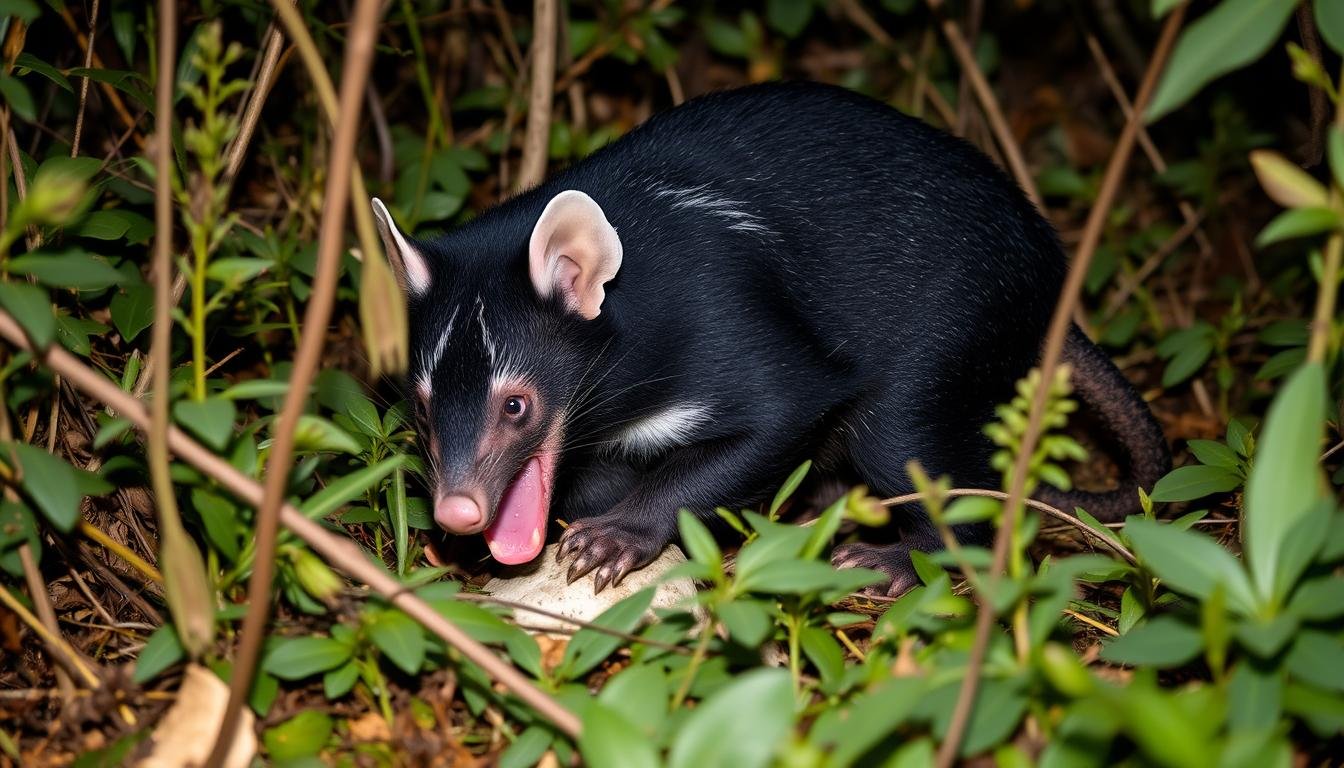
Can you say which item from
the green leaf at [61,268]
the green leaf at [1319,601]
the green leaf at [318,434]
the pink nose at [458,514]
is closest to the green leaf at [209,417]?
the green leaf at [318,434]

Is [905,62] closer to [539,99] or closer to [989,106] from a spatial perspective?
[989,106]

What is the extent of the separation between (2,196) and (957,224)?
10.6 feet

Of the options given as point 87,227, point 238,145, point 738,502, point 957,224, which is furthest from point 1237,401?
point 87,227

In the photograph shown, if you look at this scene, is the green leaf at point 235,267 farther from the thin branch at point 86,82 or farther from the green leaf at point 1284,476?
the green leaf at point 1284,476

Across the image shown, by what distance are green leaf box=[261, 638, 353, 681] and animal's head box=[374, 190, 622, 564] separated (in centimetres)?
98

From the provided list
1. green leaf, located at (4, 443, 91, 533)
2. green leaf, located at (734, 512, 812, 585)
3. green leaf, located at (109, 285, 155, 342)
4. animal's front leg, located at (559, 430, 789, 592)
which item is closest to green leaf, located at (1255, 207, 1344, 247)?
green leaf, located at (734, 512, 812, 585)

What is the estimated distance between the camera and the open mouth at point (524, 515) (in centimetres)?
451

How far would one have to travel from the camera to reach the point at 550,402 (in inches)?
182

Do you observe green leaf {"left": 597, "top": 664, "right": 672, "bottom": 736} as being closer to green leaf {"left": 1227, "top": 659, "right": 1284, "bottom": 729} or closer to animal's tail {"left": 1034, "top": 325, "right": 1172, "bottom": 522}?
green leaf {"left": 1227, "top": 659, "right": 1284, "bottom": 729}

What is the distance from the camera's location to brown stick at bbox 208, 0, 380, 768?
2.59 metres

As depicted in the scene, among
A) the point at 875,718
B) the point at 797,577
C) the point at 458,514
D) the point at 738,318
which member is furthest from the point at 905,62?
the point at 875,718

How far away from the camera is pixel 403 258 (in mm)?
4602

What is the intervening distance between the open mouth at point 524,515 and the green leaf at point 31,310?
6.11 ft

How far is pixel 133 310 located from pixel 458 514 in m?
1.49
